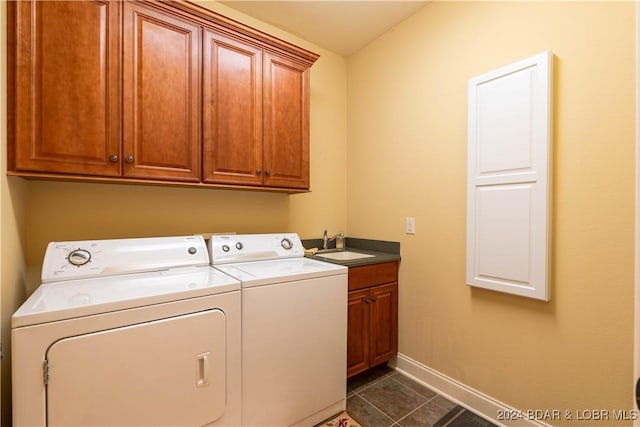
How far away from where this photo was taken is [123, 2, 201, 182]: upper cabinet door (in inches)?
55.7

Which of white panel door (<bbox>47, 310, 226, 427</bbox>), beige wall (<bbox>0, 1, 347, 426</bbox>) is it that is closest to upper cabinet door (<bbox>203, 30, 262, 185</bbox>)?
beige wall (<bbox>0, 1, 347, 426</bbox>)

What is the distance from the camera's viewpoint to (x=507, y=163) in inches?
60.6

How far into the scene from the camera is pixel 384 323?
6.83 ft

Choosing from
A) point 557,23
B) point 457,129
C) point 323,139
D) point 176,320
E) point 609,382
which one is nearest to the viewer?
point 176,320

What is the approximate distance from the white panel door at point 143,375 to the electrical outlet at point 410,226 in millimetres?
1449

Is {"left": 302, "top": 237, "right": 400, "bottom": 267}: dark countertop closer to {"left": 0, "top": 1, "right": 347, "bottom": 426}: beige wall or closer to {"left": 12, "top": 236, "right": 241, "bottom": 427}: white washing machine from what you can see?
{"left": 0, "top": 1, "right": 347, "bottom": 426}: beige wall

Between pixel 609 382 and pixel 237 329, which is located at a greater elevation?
pixel 237 329

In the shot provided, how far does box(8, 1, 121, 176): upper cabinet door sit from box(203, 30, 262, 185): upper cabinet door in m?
0.44

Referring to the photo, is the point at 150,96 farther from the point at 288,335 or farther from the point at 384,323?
the point at 384,323

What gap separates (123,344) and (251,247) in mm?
890

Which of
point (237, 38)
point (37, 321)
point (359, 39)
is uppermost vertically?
point (359, 39)

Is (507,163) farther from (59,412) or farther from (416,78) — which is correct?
(59,412)

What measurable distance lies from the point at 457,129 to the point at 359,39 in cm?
123

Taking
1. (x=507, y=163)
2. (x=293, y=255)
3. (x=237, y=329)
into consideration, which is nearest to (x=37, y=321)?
(x=237, y=329)
